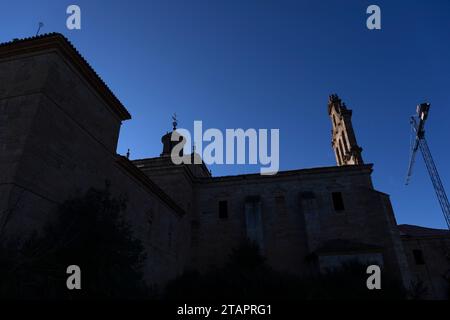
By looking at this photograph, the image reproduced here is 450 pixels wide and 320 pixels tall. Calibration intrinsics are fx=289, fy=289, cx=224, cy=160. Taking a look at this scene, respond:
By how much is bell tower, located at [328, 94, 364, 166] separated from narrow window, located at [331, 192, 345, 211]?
4271 millimetres

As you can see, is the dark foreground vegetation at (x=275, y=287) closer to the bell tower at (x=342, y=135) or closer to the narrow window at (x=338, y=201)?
the narrow window at (x=338, y=201)

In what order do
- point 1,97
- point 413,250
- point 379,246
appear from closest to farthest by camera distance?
point 1,97
point 379,246
point 413,250

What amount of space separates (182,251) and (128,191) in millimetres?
8083

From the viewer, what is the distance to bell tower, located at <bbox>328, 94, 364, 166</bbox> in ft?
84.9

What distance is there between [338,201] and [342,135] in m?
9.01

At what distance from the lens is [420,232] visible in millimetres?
27312

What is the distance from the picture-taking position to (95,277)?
7.63m

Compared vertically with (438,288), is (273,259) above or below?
above

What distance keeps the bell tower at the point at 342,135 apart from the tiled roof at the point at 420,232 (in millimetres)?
8675

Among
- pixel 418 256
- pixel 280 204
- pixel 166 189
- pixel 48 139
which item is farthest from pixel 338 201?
pixel 48 139

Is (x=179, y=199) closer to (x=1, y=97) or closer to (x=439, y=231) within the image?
(x=1, y=97)
